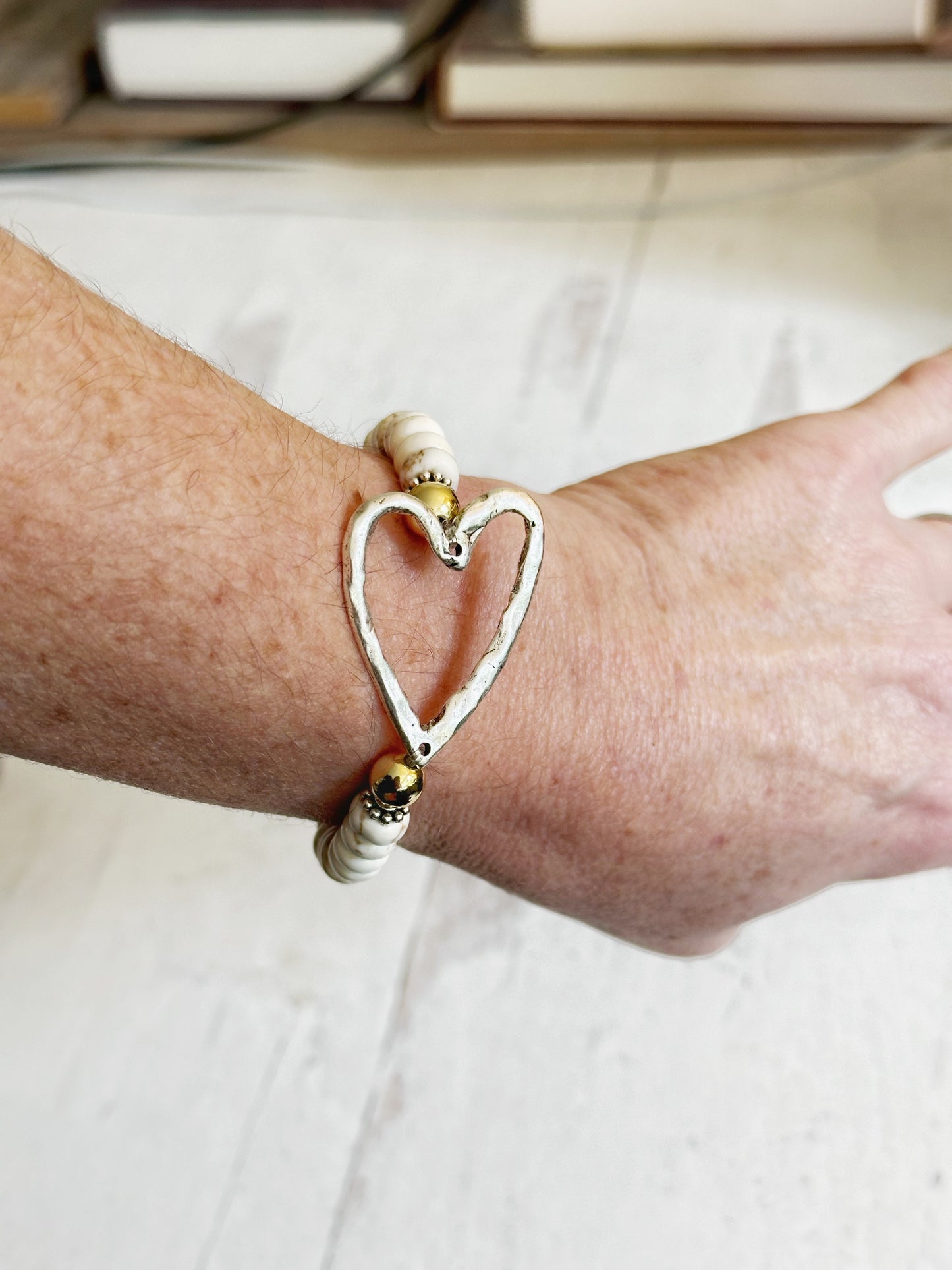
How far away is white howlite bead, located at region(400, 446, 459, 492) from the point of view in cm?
50

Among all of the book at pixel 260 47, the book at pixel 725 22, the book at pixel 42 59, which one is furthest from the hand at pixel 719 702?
the book at pixel 42 59

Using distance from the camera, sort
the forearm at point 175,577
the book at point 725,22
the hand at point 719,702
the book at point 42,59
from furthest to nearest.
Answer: the book at point 42,59, the book at point 725,22, the hand at point 719,702, the forearm at point 175,577

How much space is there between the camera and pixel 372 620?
48 centimetres

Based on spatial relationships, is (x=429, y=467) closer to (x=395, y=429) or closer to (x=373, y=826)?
(x=395, y=429)

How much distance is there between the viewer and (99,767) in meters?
0.51

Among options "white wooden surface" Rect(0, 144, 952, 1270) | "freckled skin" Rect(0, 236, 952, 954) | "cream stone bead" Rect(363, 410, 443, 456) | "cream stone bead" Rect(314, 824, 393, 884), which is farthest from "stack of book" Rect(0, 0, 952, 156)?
"cream stone bead" Rect(314, 824, 393, 884)

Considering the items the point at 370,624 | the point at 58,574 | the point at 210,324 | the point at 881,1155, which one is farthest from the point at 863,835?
the point at 210,324

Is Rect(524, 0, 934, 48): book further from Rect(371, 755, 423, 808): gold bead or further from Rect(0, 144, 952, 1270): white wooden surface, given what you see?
Rect(371, 755, 423, 808): gold bead

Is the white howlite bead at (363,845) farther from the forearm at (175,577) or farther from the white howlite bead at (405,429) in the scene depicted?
the white howlite bead at (405,429)

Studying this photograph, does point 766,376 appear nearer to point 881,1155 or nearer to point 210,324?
point 210,324

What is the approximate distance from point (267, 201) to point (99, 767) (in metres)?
0.83

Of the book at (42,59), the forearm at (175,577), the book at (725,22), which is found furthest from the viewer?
the book at (42,59)

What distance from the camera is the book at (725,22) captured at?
3.46 feet

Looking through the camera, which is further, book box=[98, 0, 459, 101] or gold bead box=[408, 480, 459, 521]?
book box=[98, 0, 459, 101]
